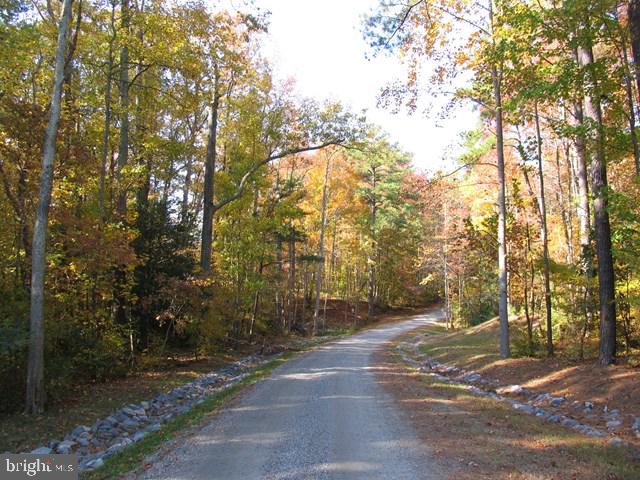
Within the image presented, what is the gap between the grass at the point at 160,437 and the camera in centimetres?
540

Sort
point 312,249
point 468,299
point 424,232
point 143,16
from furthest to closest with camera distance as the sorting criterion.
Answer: point 424,232 → point 312,249 → point 468,299 → point 143,16

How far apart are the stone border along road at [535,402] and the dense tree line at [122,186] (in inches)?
241

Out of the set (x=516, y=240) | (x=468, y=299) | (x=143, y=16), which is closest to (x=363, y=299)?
(x=468, y=299)

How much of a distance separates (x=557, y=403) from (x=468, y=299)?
74.0ft

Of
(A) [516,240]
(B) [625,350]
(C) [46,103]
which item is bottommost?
(B) [625,350]

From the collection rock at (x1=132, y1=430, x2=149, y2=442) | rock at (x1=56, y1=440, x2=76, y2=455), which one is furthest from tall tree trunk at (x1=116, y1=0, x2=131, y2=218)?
rock at (x1=56, y1=440, x2=76, y2=455)

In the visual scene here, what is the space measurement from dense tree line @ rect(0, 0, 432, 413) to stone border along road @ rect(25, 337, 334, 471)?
135 cm

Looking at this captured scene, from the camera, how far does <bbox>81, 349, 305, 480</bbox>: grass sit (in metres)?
5.40

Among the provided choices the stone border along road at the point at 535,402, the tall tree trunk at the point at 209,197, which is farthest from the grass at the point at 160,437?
the tall tree trunk at the point at 209,197

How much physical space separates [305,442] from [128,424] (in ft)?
12.4

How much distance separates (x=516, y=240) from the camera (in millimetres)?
14125

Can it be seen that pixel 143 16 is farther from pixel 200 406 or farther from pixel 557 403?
pixel 557 403

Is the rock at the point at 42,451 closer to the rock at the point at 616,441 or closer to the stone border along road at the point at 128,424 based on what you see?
the stone border along road at the point at 128,424

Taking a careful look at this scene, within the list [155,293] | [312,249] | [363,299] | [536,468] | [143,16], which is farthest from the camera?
[363,299]
